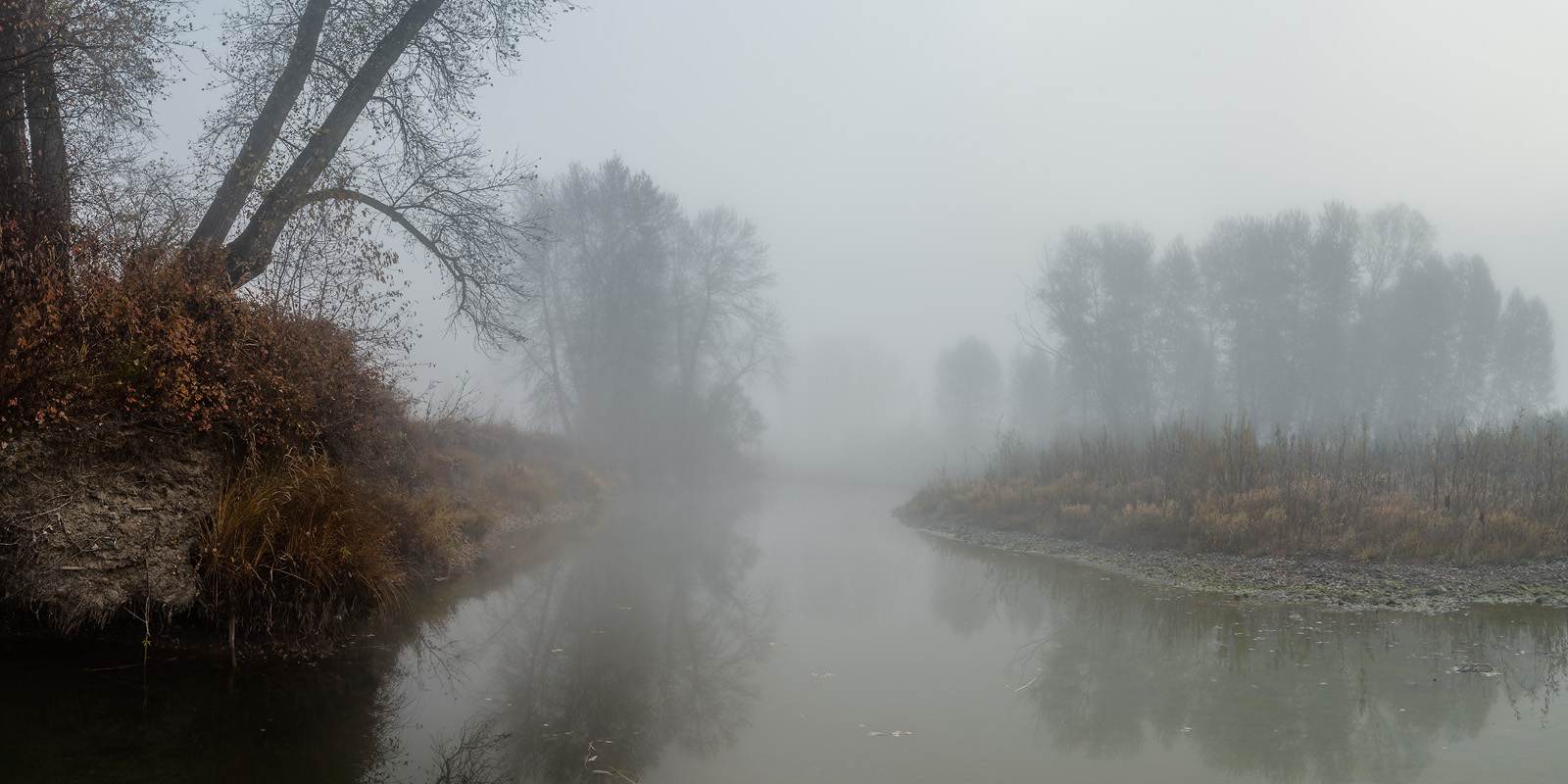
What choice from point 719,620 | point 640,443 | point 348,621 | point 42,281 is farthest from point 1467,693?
point 640,443

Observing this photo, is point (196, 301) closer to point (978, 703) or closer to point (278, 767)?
point (278, 767)

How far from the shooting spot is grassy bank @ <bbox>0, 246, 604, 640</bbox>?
4.35 metres

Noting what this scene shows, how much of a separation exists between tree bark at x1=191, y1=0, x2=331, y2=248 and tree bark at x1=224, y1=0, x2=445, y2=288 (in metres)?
0.20

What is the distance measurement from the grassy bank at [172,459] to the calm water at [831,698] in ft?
1.73

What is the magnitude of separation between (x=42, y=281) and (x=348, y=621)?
10.1ft

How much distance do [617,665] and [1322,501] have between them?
991cm

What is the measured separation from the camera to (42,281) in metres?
4.55

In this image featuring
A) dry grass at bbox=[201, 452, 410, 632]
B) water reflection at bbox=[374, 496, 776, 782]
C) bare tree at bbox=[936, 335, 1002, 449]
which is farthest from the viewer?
bare tree at bbox=[936, 335, 1002, 449]

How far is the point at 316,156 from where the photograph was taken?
27.8ft

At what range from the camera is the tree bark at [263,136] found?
8008 millimetres

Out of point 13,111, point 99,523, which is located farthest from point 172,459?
point 13,111

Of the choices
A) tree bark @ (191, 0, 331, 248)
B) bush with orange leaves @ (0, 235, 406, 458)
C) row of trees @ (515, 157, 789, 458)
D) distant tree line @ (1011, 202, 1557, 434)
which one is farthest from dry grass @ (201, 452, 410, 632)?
distant tree line @ (1011, 202, 1557, 434)

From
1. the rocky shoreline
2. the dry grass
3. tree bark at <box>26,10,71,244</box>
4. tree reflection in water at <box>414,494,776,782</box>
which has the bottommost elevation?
tree reflection in water at <box>414,494,776,782</box>

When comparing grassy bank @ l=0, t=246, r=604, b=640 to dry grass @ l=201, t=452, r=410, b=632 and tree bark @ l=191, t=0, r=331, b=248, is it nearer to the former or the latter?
dry grass @ l=201, t=452, r=410, b=632
